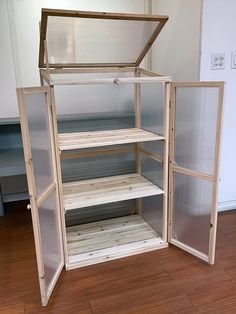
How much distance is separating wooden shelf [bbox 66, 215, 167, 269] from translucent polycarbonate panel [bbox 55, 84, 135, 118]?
36.9 inches

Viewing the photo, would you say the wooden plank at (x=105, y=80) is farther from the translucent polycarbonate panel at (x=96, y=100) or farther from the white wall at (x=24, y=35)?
the white wall at (x=24, y=35)

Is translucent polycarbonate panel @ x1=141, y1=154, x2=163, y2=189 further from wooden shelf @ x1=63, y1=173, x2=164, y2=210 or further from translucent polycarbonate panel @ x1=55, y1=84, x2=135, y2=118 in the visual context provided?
translucent polycarbonate panel @ x1=55, y1=84, x2=135, y2=118

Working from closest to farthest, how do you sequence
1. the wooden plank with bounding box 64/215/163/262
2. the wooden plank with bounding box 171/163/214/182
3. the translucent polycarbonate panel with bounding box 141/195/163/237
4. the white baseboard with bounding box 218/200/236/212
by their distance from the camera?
the wooden plank with bounding box 171/163/214/182, the wooden plank with bounding box 64/215/163/262, the translucent polycarbonate panel with bounding box 141/195/163/237, the white baseboard with bounding box 218/200/236/212

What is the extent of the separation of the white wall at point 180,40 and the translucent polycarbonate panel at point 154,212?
3.29ft

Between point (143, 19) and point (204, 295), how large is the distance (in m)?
1.73

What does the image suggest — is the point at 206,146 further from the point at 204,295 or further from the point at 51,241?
the point at 51,241

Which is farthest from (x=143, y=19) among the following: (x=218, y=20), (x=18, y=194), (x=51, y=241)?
(x=18, y=194)

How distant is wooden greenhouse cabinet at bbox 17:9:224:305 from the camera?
5.28 ft

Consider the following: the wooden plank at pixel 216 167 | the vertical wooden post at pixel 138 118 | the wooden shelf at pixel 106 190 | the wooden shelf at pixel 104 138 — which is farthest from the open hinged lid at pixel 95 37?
→ the wooden shelf at pixel 106 190

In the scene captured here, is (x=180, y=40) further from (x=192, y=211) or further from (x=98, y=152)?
(x=192, y=211)

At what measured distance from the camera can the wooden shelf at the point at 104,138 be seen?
5.94ft

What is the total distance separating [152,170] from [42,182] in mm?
975

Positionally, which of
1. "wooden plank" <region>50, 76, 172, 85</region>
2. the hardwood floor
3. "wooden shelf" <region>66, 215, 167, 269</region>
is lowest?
the hardwood floor

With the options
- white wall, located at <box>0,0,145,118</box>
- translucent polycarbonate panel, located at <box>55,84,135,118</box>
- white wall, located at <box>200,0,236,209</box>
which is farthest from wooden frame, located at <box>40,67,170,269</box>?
white wall, located at <box>0,0,145,118</box>
